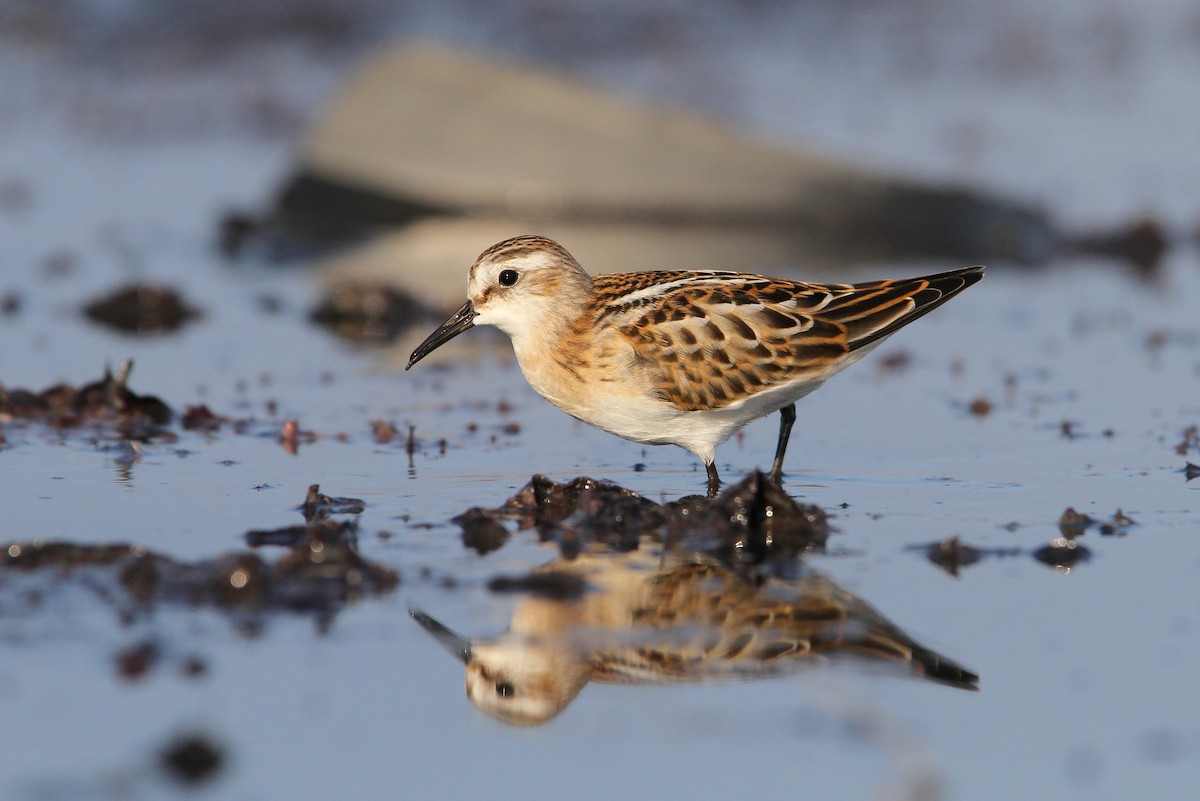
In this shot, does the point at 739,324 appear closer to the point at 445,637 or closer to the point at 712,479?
the point at 712,479

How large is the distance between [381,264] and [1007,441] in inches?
258

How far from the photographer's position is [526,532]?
744 centimetres

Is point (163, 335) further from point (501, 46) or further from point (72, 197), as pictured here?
point (501, 46)

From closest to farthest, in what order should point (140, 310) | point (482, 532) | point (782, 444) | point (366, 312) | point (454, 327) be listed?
point (482, 532)
point (782, 444)
point (454, 327)
point (140, 310)
point (366, 312)

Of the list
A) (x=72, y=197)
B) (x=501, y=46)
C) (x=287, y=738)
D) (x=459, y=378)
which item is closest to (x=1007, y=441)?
(x=459, y=378)

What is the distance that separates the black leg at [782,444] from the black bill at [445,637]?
2.63m

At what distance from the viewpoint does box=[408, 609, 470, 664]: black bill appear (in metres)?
6.02

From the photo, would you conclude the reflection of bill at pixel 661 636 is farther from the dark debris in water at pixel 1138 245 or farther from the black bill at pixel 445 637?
the dark debris in water at pixel 1138 245

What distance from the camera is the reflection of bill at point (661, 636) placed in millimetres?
5797

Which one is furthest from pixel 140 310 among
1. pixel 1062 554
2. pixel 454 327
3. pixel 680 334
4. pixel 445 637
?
pixel 1062 554

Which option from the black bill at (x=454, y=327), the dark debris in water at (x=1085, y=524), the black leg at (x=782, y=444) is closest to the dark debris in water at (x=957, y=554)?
the dark debris in water at (x=1085, y=524)

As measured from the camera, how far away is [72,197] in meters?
16.0

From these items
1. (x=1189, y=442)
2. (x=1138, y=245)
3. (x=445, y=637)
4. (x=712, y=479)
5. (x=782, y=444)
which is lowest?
(x=445, y=637)

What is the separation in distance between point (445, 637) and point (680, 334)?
8.58 feet
